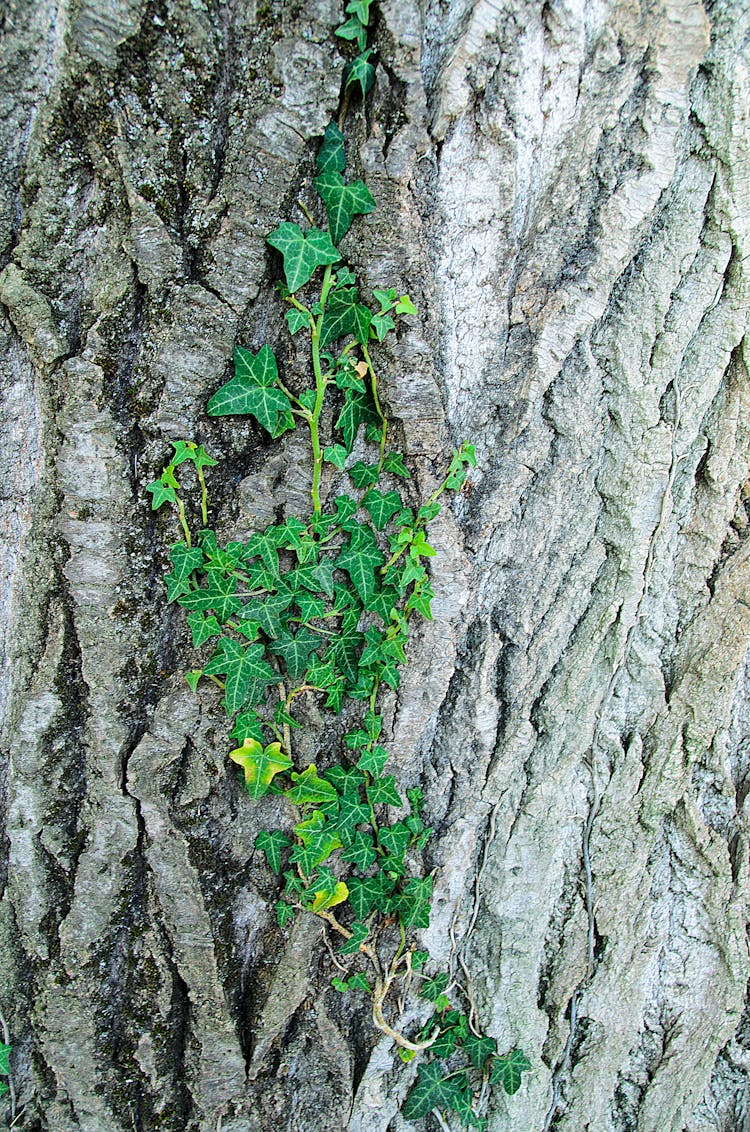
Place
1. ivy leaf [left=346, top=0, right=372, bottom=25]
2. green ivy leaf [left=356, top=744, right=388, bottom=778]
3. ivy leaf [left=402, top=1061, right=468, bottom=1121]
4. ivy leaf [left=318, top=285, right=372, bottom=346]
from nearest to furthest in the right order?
ivy leaf [left=346, top=0, right=372, bottom=25]
ivy leaf [left=318, top=285, right=372, bottom=346]
green ivy leaf [left=356, top=744, right=388, bottom=778]
ivy leaf [left=402, top=1061, right=468, bottom=1121]

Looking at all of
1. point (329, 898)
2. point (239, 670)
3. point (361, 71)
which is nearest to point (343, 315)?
point (361, 71)

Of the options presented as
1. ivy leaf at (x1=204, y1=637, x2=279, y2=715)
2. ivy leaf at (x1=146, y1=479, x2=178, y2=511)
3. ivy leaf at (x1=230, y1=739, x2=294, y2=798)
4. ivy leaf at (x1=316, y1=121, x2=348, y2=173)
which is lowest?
ivy leaf at (x1=230, y1=739, x2=294, y2=798)

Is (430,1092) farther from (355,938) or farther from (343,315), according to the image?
(343,315)

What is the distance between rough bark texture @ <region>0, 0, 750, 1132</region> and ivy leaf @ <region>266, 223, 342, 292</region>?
53 millimetres

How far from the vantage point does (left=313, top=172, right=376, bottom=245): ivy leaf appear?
1232 millimetres

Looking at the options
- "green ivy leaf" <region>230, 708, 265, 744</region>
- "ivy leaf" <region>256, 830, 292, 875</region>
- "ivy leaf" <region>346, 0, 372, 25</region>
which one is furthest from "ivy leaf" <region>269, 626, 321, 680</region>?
"ivy leaf" <region>346, 0, 372, 25</region>

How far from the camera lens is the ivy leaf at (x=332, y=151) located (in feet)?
4.07

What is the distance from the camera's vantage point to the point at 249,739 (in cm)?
134

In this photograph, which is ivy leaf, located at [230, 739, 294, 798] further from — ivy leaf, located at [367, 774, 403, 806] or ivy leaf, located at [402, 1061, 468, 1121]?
ivy leaf, located at [402, 1061, 468, 1121]

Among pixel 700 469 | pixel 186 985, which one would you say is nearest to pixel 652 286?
pixel 700 469

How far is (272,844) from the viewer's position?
140 cm

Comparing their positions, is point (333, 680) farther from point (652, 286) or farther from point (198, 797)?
point (652, 286)

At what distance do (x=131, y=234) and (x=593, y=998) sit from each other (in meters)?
1.84

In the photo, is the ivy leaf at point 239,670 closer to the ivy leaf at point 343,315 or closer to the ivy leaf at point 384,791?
the ivy leaf at point 384,791
